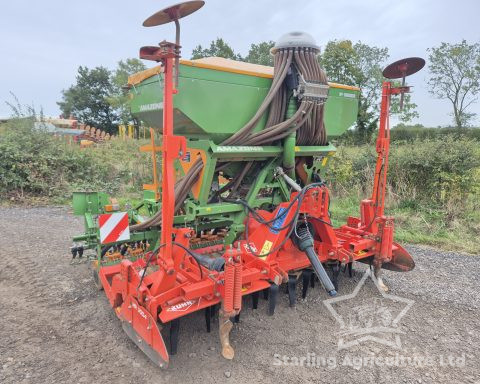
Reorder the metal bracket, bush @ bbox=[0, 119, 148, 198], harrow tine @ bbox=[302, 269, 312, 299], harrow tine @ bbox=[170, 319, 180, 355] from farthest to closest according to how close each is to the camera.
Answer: bush @ bbox=[0, 119, 148, 198] → harrow tine @ bbox=[302, 269, 312, 299] → the metal bracket → harrow tine @ bbox=[170, 319, 180, 355]

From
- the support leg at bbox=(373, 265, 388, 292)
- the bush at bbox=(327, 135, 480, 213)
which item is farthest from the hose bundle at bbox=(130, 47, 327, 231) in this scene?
the bush at bbox=(327, 135, 480, 213)

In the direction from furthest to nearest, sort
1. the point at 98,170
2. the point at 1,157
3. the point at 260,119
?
1. the point at 98,170
2. the point at 1,157
3. the point at 260,119

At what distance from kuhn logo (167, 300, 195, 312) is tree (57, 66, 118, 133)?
3995cm

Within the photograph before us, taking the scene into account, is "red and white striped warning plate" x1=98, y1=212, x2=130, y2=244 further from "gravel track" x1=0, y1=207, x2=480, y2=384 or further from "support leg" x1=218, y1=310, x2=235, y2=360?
"support leg" x1=218, y1=310, x2=235, y2=360

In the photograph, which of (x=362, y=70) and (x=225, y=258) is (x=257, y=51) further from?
(x=225, y=258)

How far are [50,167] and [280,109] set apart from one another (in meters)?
7.84

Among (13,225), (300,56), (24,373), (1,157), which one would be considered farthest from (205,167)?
(1,157)

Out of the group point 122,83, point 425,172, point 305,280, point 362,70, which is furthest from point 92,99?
point 305,280

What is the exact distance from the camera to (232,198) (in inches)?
151

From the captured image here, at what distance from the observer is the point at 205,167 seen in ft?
11.2

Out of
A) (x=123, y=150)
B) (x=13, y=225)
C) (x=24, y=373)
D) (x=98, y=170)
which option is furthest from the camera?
(x=123, y=150)

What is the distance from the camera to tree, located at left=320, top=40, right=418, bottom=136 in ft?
79.0

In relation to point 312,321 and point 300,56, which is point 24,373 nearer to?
point 312,321

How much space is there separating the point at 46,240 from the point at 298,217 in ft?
14.6
